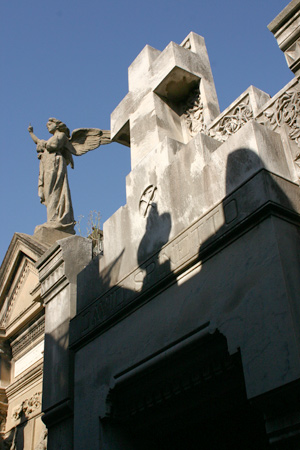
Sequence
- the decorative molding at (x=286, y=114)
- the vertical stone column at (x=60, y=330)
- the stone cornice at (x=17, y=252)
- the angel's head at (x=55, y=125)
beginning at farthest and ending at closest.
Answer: the angel's head at (x=55, y=125), the stone cornice at (x=17, y=252), the vertical stone column at (x=60, y=330), the decorative molding at (x=286, y=114)

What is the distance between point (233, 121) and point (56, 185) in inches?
227

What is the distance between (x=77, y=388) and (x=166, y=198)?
2337 mm

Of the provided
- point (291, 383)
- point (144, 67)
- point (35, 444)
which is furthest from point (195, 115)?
point (35, 444)

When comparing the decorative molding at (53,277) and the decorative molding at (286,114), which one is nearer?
the decorative molding at (286,114)

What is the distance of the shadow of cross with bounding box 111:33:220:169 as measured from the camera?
6410 millimetres

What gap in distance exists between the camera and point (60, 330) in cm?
676

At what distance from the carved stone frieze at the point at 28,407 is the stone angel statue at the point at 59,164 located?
9.78 ft

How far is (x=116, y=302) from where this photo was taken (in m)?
5.70

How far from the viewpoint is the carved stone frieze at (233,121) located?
17.5 feet

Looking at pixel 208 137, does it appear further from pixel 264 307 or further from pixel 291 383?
pixel 291 383

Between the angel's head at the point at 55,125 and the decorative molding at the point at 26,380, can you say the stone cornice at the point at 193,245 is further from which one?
the angel's head at the point at 55,125

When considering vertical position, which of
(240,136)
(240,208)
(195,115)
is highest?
(195,115)

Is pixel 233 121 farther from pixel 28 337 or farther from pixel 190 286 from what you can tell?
pixel 28 337

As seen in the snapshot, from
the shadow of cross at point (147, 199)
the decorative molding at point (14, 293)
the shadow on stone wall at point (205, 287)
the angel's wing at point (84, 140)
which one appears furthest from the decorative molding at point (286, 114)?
the angel's wing at point (84, 140)
